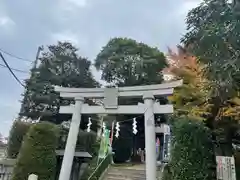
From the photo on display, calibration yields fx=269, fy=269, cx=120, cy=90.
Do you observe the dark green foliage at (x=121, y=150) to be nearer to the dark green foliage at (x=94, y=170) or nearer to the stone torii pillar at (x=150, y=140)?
the dark green foliage at (x=94, y=170)

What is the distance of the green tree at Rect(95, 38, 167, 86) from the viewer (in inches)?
878

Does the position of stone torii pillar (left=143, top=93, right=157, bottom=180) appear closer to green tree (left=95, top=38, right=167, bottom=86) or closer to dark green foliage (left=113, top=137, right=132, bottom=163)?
green tree (left=95, top=38, right=167, bottom=86)

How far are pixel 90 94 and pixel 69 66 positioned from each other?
9704mm

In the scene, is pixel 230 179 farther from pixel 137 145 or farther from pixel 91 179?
pixel 137 145

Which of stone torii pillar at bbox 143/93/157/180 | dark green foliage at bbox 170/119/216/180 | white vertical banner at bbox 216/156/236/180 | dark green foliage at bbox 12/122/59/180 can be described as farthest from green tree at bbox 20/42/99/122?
white vertical banner at bbox 216/156/236/180

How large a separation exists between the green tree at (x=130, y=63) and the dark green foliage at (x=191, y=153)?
1305 centimetres

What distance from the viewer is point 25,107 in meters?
18.6

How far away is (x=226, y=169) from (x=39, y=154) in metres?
6.75

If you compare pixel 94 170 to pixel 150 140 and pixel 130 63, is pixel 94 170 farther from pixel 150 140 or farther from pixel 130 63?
pixel 130 63

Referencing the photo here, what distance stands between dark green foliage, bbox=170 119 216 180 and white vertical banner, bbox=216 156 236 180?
282 mm

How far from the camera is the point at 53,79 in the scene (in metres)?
19.4

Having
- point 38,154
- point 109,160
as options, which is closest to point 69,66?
point 109,160

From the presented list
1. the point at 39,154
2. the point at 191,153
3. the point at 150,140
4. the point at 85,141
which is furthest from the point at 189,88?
the point at 39,154

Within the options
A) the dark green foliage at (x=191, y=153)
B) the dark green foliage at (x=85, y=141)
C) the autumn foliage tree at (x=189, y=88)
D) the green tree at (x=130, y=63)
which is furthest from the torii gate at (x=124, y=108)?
the green tree at (x=130, y=63)
